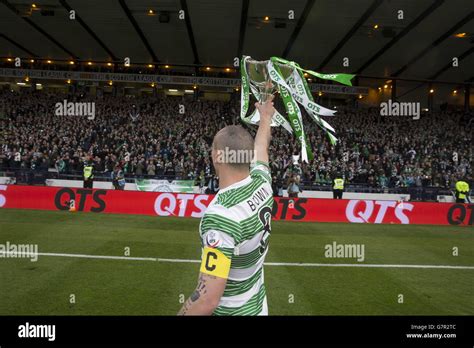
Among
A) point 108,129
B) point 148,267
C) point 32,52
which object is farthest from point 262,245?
point 32,52

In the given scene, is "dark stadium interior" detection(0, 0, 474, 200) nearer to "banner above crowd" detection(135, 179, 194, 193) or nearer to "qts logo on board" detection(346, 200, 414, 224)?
"banner above crowd" detection(135, 179, 194, 193)

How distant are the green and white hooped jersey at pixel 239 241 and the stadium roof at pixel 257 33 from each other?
26.6m

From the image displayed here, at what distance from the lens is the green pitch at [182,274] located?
7.61m

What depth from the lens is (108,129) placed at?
114ft

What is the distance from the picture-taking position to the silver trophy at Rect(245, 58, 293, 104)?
4.42 meters

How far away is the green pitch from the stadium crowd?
37.1 feet

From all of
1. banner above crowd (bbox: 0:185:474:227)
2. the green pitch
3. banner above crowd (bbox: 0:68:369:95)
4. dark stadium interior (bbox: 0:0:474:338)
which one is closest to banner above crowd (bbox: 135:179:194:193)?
dark stadium interior (bbox: 0:0:474:338)

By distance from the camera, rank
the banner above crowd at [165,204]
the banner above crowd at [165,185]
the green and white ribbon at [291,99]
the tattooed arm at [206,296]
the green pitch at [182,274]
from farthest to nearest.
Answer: the banner above crowd at [165,185] → the banner above crowd at [165,204] → the green pitch at [182,274] → the green and white ribbon at [291,99] → the tattooed arm at [206,296]

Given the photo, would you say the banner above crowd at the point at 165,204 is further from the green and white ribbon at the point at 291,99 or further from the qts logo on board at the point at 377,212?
the green and white ribbon at the point at 291,99

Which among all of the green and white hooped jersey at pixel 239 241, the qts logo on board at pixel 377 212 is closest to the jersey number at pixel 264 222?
the green and white hooped jersey at pixel 239 241

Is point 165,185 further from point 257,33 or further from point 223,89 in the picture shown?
point 223,89

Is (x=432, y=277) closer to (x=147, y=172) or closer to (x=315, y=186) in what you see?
(x=315, y=186)

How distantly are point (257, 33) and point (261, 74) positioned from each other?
30.1 metres

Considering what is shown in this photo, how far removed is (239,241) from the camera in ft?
8.84
